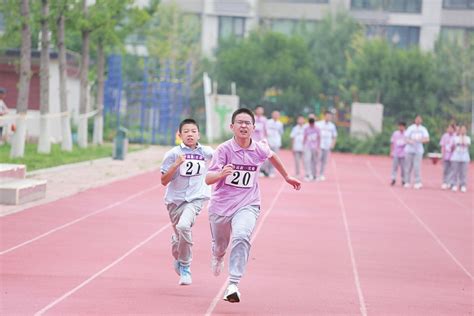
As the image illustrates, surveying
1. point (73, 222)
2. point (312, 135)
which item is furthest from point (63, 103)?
point (73, 222)

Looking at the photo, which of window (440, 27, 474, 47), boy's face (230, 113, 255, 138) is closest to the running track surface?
boy's face (230, 113, 255, 138)

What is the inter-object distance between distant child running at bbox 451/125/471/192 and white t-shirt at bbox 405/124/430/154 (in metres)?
1.08

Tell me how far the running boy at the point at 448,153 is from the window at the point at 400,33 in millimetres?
44285

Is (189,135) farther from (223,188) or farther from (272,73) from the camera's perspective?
(272,73)

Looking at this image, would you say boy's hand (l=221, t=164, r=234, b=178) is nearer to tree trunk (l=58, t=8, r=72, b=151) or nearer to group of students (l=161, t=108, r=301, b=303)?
group of students (l=161, t=108, r=301, b=303)

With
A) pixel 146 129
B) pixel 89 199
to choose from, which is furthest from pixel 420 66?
pixel 89 199

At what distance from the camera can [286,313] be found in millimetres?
9367

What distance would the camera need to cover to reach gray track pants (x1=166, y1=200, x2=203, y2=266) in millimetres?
10445

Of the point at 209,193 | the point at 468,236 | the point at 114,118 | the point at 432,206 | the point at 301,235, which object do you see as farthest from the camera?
the point at 114,118

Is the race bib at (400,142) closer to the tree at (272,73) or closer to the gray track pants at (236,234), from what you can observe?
the gray track pants at (236,234)

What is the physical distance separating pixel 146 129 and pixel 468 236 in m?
33.6

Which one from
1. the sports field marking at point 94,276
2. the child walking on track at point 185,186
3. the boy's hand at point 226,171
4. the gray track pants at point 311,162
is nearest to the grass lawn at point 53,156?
the gray track pants at point 311,162

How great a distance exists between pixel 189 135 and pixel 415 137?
18670 millimetres

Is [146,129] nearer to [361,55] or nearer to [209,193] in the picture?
[361,55]
